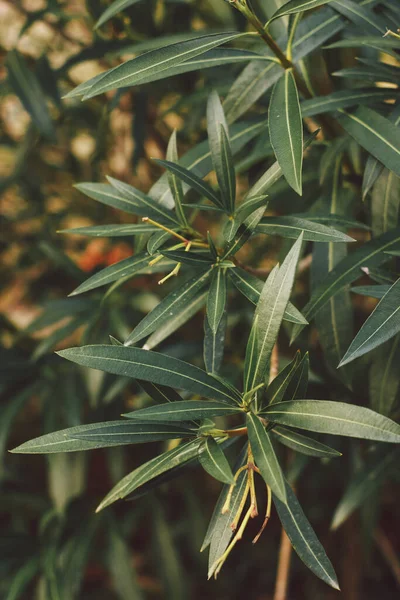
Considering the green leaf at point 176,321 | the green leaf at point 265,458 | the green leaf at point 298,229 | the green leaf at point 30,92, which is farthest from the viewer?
the green leaf at point 30,92

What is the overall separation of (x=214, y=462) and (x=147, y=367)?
0.09 metres

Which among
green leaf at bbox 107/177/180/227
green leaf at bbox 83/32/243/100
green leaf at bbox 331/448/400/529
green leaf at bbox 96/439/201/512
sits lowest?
green leaf at bbox 331/448/400/529

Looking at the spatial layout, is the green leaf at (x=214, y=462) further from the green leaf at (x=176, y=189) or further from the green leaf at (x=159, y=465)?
the green leaf at (x=176, y=189)

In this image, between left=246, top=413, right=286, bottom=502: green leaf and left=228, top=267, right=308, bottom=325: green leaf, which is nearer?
left=246, top=413, right=286, bottom=502: green leaf

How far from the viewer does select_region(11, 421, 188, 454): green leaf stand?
500 mm

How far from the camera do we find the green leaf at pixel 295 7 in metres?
0.53

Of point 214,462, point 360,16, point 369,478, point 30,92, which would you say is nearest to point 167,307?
point 214,462

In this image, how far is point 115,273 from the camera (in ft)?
1.92

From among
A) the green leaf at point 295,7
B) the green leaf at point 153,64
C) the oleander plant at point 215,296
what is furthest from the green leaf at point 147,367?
the green leaf at point 295,7

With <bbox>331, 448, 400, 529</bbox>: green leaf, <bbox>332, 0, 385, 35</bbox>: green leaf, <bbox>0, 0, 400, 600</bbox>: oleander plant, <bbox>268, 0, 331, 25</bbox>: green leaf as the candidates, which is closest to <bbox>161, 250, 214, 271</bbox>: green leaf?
<bbox>0, 0, 400, 600</bbox>: oleander plant

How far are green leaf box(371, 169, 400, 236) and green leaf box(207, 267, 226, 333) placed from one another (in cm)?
20

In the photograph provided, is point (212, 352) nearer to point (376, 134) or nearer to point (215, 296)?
point (215, 296)

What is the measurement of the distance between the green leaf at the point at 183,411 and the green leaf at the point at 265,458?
0.03m

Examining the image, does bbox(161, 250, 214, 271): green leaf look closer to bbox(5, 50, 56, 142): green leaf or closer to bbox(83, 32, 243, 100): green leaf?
bbox(83, 32, 243, 100): green leaf
